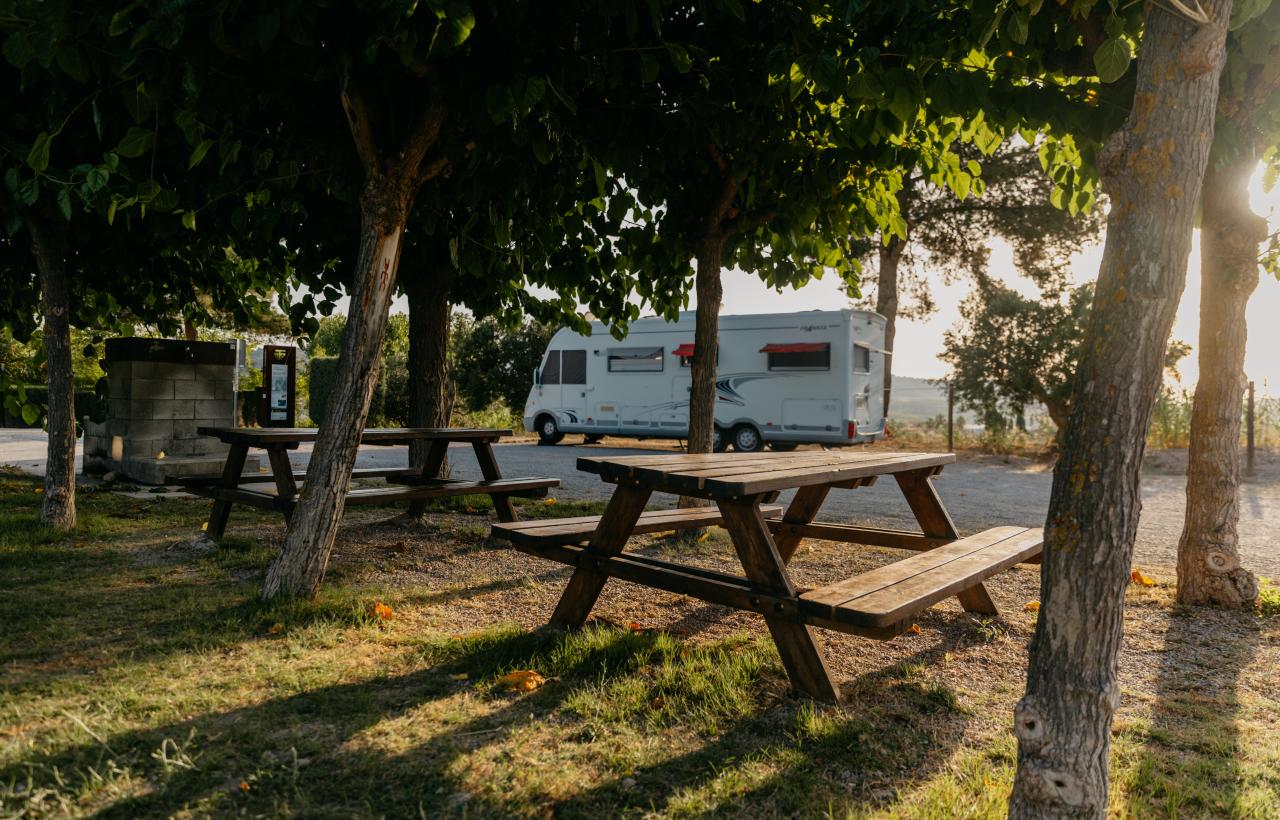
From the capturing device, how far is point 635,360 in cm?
1647

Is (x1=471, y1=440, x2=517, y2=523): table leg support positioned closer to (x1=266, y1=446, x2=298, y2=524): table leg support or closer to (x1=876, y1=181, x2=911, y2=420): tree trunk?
(x1=266, y1=446, x2=298, y2=524): table leg support

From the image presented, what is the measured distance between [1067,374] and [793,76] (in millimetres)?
13310

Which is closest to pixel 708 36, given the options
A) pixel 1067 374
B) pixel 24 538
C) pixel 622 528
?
pixel 622 528

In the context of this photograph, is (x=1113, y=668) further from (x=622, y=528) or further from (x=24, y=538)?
(x=24, y=538)

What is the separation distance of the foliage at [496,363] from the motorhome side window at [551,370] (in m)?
4.56

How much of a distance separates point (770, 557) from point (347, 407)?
2277 mm

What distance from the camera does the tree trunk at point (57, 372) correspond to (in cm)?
559

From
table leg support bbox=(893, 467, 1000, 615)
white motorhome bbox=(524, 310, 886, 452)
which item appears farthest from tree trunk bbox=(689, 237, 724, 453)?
white motorhome bbox=(524, 310, 886, 452)

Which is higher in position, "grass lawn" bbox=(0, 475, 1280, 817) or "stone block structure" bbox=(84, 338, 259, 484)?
"stone block structure" bbox=(84, 338, 259, 484)

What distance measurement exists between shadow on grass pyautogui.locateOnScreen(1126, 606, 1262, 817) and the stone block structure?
863 cm

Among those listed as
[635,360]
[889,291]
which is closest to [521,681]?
[635,360]

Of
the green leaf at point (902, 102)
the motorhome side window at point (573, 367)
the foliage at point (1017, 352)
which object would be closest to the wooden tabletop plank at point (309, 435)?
the green leaf at point (902, 102)

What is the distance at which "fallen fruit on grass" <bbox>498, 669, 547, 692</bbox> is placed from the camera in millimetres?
3001

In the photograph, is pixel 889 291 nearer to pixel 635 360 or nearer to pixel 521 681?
pixel 635 360
